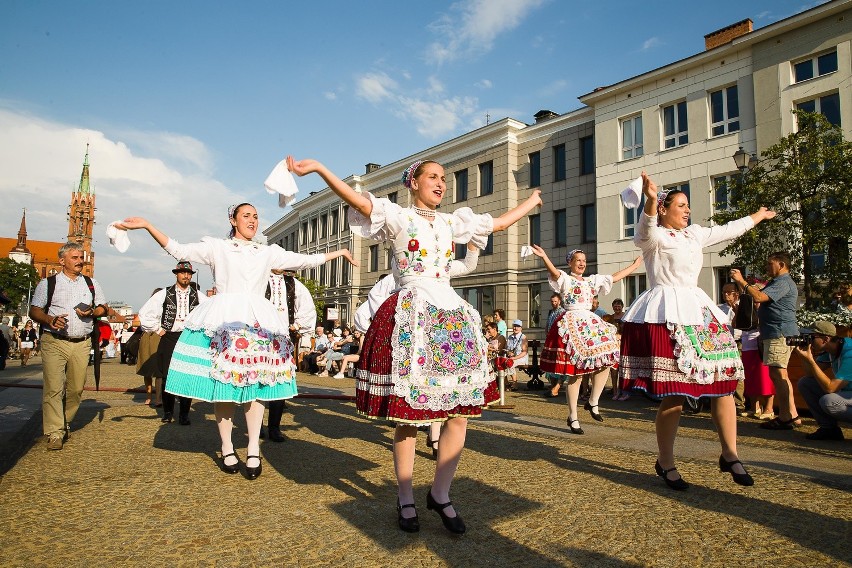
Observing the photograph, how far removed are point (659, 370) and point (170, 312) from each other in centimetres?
624

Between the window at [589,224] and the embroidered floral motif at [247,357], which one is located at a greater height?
the window at [589,224]

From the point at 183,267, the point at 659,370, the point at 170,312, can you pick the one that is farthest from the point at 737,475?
the point at 183,267

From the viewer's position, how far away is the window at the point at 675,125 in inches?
971

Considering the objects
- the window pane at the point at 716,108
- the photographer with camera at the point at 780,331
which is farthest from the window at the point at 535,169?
the photographer with camera at the point at 780,331

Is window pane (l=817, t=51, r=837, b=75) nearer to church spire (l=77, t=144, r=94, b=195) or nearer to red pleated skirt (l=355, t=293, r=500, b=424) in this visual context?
red pleated skirt (l=355, t=293, r=500, b=424)

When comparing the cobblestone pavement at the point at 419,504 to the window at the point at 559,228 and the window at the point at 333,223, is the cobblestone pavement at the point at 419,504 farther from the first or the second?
the window at the point at 333,223

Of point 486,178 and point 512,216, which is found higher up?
point 486,178

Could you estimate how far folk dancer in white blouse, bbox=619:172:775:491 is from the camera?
13.7 ft

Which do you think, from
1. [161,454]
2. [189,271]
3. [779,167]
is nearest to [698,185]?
[779,167]

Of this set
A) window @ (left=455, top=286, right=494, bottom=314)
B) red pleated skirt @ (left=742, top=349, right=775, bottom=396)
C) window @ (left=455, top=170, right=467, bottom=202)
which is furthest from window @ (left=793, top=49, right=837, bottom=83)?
red pleated skirt @ (left=742, top=349, right=775, bottom=396)

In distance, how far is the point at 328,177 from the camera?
3.42m

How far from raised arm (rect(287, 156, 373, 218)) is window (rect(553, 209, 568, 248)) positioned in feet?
89.7

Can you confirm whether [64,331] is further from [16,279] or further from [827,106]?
[16,279]

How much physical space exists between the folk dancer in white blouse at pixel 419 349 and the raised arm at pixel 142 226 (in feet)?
6.10
